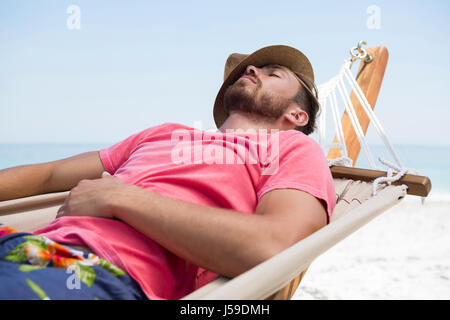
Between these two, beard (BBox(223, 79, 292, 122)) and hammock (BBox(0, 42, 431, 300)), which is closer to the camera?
hammock (BBox(0, 42, 431, 300))

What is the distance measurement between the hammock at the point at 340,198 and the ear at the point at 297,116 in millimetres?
291

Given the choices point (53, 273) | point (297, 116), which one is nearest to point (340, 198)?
point (297, 116)

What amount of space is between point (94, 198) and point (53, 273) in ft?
0.66

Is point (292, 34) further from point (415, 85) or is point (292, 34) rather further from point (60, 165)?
point (60, 165)

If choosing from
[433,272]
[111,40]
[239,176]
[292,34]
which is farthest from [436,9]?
[239,176]

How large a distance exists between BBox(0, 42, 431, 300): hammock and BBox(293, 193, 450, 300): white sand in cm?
126

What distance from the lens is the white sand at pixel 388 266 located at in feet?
8.46

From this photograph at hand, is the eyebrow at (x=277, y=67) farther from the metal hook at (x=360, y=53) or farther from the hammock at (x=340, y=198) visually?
the metal hook at (x=360, y=53)

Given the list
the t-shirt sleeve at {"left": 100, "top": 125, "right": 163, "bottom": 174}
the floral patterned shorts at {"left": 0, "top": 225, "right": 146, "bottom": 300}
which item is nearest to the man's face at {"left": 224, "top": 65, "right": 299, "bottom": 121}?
the t-shirt sleeve at {"left": 100, "top": 125, "right": 163, "bottom": 174}

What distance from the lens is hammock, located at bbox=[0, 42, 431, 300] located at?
52 centimetres

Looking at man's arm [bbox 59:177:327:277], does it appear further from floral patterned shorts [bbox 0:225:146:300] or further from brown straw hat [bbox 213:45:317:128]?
brown straw hat [bbox 213:45:317:128]

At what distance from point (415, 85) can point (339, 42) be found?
5295 millimetres

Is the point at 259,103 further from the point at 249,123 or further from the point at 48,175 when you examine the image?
the point at 48,175

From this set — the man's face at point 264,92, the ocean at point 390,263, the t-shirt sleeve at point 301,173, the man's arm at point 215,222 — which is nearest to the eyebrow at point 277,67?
the man's face at point 264,92
